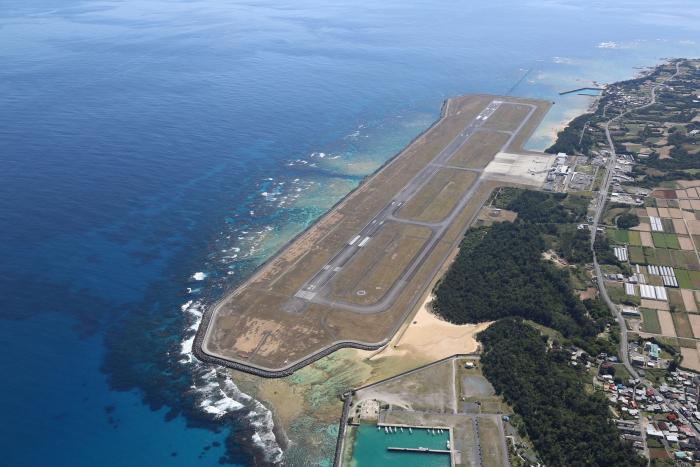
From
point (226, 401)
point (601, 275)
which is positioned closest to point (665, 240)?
point (601, 275)

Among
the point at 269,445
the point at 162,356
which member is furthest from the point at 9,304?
the point at 269,445

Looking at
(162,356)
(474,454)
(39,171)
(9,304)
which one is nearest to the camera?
(474,454)

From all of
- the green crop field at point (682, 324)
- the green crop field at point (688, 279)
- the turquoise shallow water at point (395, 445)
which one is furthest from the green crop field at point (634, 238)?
the turquoise shallow water at point (395, 445)

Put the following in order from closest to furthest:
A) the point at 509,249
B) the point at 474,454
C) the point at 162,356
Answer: the point at 474,454 < the point at 162,356 < the point at 509,249

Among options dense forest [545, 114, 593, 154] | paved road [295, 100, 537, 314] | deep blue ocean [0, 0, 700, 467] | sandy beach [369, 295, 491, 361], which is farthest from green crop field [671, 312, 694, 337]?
dense forest [545, 114, 593, 154]

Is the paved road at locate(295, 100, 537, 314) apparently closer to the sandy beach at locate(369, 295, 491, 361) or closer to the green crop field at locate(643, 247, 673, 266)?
the sandy beach at locate(369, 295, 491, 361)

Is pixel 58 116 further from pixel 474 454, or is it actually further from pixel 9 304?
pixel 474 454

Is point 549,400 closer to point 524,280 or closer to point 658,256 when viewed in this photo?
point 524,280
